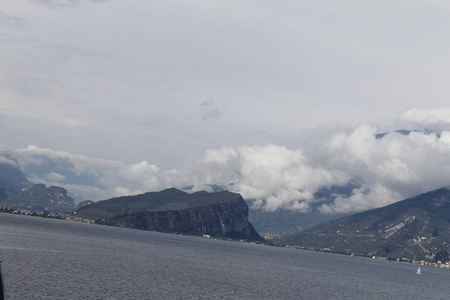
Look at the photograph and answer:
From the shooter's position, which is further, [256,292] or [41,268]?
[256,292]

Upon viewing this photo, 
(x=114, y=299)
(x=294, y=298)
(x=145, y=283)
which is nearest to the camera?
(x=114, y=299)

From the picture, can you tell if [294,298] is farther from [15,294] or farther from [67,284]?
[15,294]

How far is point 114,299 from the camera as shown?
141m

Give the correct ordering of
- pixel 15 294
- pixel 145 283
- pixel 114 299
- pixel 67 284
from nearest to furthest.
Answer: pixel 15 294 → pixel 114 299 → pixel 67 284 → pixel 145 283

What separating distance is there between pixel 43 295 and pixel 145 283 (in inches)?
2066

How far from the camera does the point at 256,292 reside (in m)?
195

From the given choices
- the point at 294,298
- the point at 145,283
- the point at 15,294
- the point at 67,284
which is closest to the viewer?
the point at 15,294

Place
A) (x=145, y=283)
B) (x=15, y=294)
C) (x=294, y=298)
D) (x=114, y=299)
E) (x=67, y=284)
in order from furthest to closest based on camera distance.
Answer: (x=294, y=298) → (x=145, y=283) → (x=67, y=284) → (x=114, y=299) → (x=15, y=294)

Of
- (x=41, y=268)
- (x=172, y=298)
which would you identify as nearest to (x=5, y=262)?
(x=41, y=268)

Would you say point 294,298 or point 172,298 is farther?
point 294,298

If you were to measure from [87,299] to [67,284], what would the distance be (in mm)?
23814

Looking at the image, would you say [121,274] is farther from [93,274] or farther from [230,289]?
[230,289]

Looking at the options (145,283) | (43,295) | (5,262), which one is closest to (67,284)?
(43,295)

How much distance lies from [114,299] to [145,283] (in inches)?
1583
